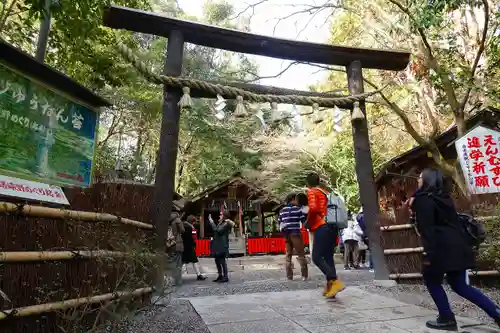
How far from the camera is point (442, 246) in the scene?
11.1 feet

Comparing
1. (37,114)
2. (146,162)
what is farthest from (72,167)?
(146,162)

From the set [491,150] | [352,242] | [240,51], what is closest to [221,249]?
[240,51]

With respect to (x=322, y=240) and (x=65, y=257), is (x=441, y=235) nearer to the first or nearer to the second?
(x=322, y=240)

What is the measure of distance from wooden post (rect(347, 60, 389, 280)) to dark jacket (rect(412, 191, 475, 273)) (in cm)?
296

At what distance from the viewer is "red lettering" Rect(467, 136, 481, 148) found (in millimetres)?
6719

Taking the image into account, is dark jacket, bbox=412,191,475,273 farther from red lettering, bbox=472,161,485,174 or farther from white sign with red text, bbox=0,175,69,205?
red lettering, bbox=472,161,485,174

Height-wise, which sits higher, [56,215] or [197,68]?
[197,68]

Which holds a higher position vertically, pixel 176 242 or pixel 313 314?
pixel 176 242

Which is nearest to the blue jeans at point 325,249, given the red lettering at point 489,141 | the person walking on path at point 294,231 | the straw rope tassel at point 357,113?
the person walking on path at point 294,231

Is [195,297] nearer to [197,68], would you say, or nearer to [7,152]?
[7,152]

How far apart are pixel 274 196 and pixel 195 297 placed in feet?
49.4

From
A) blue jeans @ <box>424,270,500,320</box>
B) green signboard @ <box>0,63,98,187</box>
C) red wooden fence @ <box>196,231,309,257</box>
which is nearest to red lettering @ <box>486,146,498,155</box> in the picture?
blue jeans @ <box>424,270,500,320</box>

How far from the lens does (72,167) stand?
11.5 ft

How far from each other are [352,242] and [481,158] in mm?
5249
